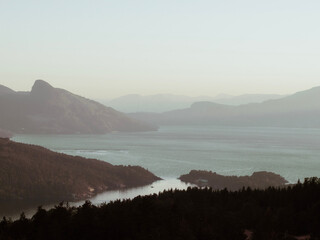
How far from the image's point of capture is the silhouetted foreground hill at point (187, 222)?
219 ft

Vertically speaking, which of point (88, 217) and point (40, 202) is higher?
point (88, 217)

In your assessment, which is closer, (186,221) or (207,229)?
(207,229)

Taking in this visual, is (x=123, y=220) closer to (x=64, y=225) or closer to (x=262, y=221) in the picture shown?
(x=64, y=225)

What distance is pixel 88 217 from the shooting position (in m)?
75.7

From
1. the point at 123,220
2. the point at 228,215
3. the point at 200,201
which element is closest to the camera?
the point at 123,220

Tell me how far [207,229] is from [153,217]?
10.9m

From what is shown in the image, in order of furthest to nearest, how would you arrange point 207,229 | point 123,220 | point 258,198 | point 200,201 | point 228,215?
1. point 200,201
2. point 258,198
3. point 228,215
4. point 123,220
5. point 207,229

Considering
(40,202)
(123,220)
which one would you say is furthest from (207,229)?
(40,202)

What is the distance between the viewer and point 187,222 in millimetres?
73938

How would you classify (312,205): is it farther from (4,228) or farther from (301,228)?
(4,228)

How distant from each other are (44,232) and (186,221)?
2187 cm

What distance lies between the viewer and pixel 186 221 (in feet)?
242

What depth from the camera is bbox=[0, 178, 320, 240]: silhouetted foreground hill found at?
66.7 meters

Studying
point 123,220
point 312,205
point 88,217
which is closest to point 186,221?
point 123,220
